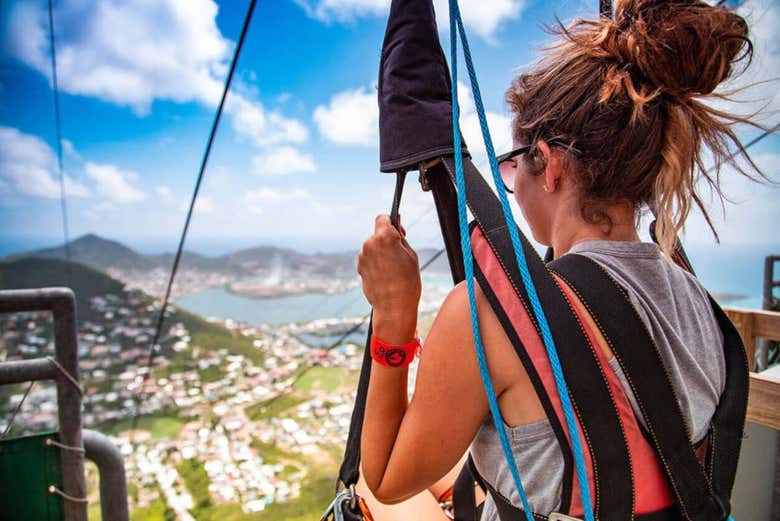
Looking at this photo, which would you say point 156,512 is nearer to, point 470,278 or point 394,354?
point 394,354

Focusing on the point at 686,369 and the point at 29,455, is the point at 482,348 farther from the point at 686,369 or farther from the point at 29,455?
the point at 29,455

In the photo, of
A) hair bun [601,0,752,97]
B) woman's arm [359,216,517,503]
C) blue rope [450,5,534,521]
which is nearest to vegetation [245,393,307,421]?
woman's arm [359,216,517,503]

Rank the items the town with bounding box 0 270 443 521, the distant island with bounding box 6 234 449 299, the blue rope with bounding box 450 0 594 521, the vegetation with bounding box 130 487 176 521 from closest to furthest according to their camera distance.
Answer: the blue rope with bounding box 450 0 594 521 → the vegetation with bounding box 130 487 176 521 → the town with bounding box 0 270 443 521 → the distant island with bounding box 6 234 449 299

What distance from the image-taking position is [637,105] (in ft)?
1.64

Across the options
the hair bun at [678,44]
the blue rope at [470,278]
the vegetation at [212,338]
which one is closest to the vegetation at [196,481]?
the vegetation at [212,338]

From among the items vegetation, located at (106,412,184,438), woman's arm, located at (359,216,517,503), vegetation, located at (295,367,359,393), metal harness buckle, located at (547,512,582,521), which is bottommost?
vegetation, located at (106,412,184,438)

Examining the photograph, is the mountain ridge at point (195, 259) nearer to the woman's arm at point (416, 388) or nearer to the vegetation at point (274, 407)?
the vegetation at point (274, 407)

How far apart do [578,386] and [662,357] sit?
0.14 metres

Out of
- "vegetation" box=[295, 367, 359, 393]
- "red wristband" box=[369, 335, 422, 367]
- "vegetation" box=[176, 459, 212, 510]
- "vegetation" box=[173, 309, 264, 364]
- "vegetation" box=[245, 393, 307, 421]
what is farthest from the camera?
"vegetation" box=[173, 309, 264, 364]

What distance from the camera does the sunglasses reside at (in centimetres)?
55

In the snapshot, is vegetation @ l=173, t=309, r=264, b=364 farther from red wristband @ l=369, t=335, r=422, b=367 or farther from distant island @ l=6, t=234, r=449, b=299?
red wristband @ l=369, t=335, r=422, b=367

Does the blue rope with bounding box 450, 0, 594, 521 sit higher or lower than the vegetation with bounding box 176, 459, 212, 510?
higher

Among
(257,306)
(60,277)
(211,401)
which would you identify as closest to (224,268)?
(257,306)

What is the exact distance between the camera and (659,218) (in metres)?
0.57
